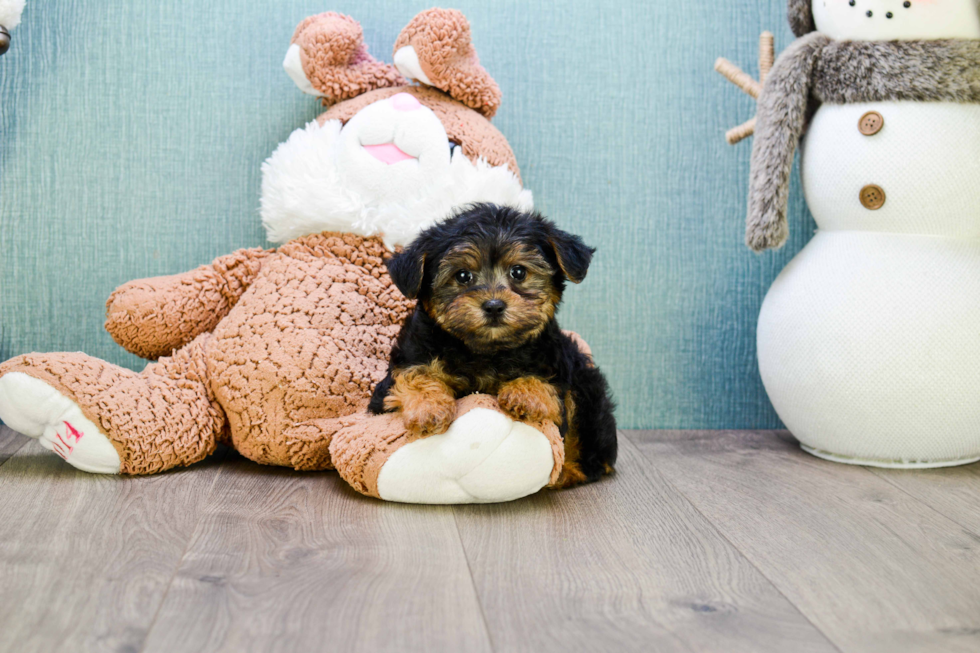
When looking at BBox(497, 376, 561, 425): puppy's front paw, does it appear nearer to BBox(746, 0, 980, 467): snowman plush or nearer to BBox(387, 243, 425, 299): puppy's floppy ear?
BBox(387, 243, 425, 299): puppy's floppy ear

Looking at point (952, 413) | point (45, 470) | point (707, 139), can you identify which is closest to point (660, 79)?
point (707, 139)

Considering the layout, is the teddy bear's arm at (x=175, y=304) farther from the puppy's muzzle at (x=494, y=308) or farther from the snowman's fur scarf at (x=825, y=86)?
the snowman's fur scarf at (x=825, y=86)

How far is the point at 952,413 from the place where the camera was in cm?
239

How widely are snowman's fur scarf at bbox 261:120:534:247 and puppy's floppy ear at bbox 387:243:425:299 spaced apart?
38 centimetres

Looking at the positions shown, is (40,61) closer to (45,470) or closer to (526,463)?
(45,470)

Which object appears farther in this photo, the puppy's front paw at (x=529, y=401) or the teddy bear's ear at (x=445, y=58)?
the teddy bear's ear at (x=445, y=58)

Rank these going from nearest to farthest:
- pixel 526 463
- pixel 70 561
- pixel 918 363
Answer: pixel 70 561 < pixel 526 463 < pixel 918 363

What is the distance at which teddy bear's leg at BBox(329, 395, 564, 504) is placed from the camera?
194 cm

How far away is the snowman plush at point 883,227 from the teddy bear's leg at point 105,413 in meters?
1.80

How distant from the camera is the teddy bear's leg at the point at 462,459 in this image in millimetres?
1936

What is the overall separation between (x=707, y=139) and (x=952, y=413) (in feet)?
4.09

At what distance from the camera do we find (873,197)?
8.04 feet

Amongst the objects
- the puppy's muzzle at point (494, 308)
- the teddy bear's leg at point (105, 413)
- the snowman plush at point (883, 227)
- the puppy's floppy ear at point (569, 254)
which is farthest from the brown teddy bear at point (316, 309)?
the snowman plush at point (883, 227)

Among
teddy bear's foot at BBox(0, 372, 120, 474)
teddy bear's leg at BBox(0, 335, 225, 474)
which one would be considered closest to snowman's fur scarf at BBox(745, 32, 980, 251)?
teddy bear's leg at BBox(0, 335, 225, 474)
